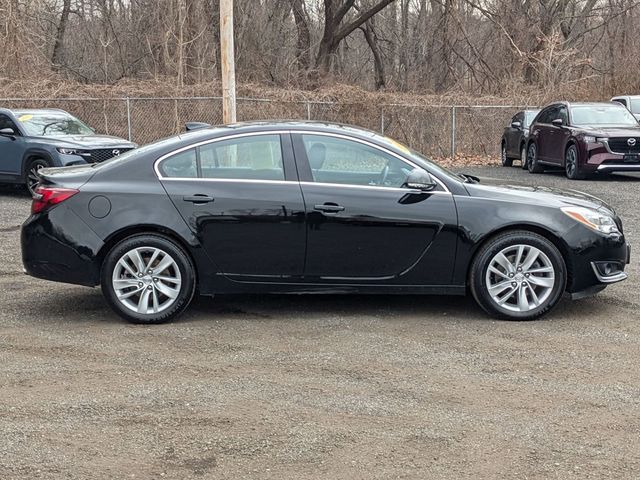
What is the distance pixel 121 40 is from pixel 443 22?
13.3 m

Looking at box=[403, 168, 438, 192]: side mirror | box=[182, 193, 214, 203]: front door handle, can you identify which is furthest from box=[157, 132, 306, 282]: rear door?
box=[403, 168, 438, 192]: side mirror

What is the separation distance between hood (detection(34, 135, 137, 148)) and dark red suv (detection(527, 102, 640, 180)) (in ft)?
30.2

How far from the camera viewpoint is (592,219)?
6.70 meters

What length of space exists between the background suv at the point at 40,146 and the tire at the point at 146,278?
319 inches

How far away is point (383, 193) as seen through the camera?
655cm

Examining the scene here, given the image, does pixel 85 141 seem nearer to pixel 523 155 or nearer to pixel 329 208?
pixel 329 208

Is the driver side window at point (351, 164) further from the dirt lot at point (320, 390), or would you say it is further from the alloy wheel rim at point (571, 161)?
the alloy wheel rim at point (571, 161)

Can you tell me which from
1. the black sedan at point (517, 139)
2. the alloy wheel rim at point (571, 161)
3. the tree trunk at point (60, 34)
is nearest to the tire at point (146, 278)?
the alloy wheel rim at point (571, 161)

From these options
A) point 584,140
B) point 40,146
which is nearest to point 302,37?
point 584,140

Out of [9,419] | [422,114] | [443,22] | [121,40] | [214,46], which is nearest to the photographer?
[9,419]

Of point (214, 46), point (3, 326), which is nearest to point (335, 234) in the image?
point (3, 326)

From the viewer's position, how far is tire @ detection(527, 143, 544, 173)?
20.1 meters

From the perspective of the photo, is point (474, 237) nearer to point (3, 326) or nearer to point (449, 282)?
point (449, 282)

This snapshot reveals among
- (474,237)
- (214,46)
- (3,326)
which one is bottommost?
(3,326)
